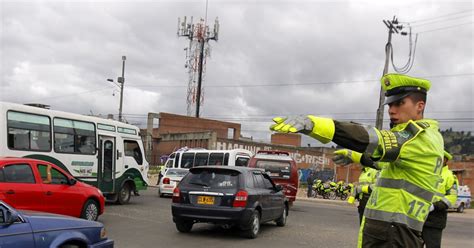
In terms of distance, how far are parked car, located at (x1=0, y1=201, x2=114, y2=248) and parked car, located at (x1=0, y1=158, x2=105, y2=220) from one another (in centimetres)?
359

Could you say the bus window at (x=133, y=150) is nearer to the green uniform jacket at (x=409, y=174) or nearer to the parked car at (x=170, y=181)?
the parked car at (x=170, y=181)

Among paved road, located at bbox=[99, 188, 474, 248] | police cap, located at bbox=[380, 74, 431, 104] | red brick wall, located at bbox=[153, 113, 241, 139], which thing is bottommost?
paved road, located at bbox=[99, 188, 474, 248]

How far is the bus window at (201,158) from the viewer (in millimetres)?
25531

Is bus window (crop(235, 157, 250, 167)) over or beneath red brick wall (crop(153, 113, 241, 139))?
beneath

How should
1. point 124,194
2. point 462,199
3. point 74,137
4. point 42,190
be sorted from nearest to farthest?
point 42,190
point 74,137
point 124,194
point 462,199

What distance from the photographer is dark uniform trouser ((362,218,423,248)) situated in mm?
3092

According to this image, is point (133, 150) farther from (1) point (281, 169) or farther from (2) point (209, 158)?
(2) point (209, 158)

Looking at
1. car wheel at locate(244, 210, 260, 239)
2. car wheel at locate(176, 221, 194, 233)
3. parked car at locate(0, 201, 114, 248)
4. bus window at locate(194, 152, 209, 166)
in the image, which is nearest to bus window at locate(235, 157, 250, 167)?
bus window at locate(194, 152, 209, 166)

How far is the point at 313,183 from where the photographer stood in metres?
29.7

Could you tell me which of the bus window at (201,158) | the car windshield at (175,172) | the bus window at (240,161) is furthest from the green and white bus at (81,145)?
the bus window at (201,158)

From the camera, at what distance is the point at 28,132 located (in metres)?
13.2

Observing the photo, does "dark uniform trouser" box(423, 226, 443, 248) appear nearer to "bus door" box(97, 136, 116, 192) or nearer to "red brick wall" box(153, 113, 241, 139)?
"bus door" box(97, 136, 116, 192)

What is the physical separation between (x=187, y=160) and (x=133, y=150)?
8761mm

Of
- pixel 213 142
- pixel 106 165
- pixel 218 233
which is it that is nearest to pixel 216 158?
pixel 106 165
